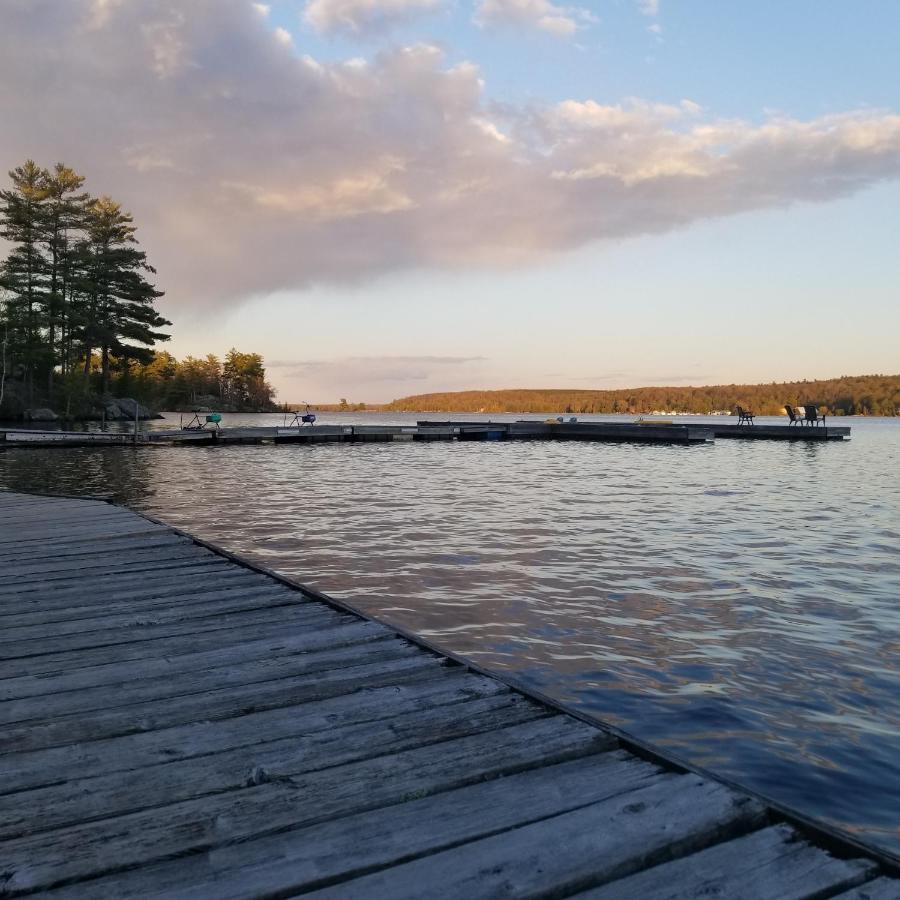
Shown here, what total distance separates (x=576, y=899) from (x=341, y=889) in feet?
2.16

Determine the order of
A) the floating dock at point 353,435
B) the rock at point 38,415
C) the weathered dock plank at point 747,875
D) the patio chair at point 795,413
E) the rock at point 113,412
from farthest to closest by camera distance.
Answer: the rock at point 113,412, the rock at point 38,415, the patio chair at point 795,413, the floating dock at point 353,435, the weathered dock plank at point 747,875

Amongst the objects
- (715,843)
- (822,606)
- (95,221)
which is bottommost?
(822,606)

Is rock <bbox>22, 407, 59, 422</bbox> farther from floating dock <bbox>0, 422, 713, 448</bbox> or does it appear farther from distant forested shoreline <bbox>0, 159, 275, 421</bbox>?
floating dock <bbox>0, 422, 713, 448</bbox>

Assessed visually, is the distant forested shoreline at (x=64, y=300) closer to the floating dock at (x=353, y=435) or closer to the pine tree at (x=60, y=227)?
the pine tree at (x=60, y=227)

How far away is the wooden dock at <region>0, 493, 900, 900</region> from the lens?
78.0 inches

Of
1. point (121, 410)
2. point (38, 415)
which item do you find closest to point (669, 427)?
point (38, 415)

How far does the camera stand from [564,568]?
9.37 meters

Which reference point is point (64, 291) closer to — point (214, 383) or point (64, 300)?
point (64, 300)

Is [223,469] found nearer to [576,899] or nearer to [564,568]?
[564,568]

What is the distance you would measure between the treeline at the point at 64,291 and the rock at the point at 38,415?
1.48m

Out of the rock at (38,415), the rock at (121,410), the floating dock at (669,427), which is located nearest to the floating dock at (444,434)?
the floating dock at (669,427)

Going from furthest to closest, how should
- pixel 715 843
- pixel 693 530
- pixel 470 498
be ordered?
1. pixel 470 498
2. pixel 693 530
3. pixel 715 843

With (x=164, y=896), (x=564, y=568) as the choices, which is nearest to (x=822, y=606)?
(x=564, y=568)

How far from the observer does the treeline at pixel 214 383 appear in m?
122
